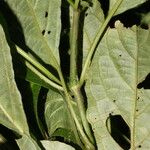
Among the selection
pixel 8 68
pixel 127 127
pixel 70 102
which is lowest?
pixel 127 127

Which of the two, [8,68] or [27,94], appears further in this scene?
[27,94]

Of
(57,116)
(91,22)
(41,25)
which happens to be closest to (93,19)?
(91,22)

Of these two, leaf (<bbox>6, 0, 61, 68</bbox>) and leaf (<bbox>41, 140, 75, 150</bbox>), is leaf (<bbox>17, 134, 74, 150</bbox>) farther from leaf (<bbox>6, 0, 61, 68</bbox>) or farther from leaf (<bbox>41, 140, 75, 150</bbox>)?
leaf (<bbox>6, 0, 61, 68</bbox>)

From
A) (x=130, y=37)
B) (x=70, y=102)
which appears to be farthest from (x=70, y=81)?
(x=130, y=37)

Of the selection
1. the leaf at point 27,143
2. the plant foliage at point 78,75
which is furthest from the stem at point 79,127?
the leaf at point 27,143

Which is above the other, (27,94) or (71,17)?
(71,17)

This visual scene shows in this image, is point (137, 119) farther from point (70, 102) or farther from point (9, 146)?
point (9, 146)
